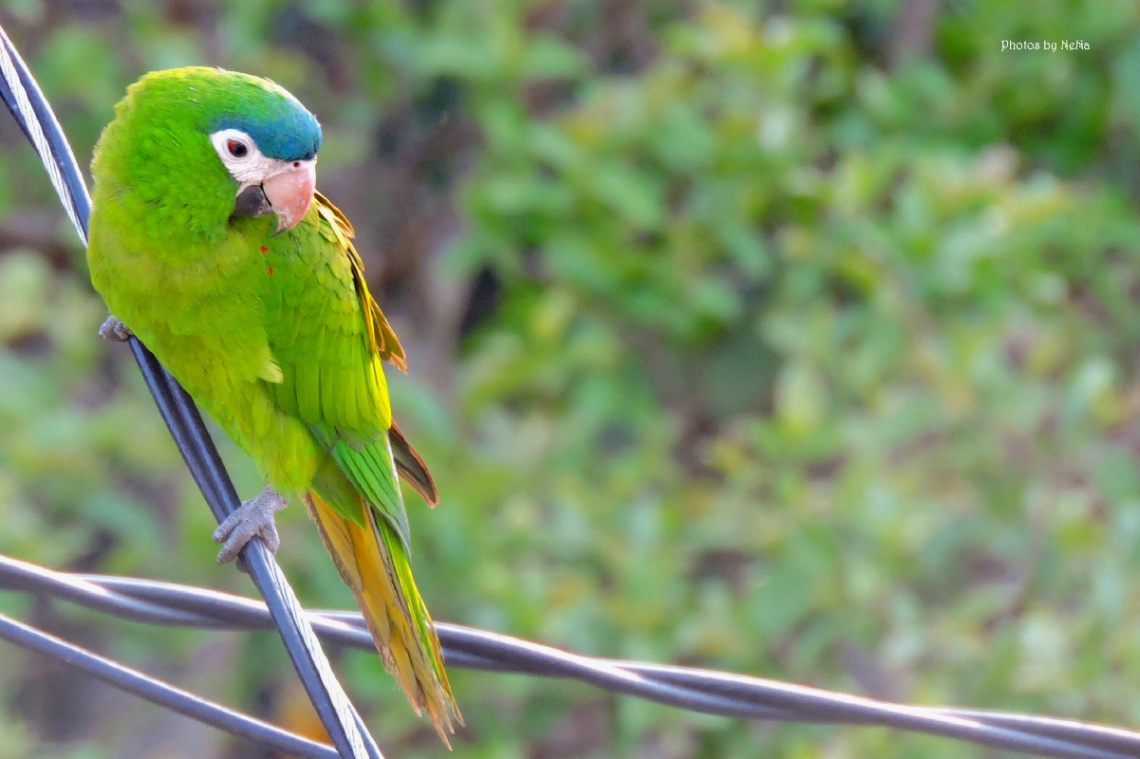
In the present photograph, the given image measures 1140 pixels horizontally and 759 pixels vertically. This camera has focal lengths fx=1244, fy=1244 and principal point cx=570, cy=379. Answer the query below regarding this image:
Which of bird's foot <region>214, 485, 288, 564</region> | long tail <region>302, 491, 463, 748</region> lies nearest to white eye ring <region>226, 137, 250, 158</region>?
bird's foot <region>214, 485, 288, 564</region>

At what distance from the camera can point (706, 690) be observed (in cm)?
139

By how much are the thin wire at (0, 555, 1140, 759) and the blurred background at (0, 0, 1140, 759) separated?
1.09 metres

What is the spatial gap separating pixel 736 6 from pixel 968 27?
0.64 metres

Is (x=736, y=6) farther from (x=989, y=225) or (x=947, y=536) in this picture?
(x=947, y=536)

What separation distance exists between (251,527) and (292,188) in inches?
17.8

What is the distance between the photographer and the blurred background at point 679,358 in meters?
2.63

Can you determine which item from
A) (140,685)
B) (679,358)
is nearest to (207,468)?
(140,685)

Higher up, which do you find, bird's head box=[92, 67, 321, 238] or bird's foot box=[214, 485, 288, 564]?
bird's head box=[92, 67, 321, 238]

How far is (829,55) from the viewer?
10.5ft

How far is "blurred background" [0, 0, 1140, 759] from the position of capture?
2631 mm

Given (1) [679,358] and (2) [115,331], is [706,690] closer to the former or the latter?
(2) [115,331]

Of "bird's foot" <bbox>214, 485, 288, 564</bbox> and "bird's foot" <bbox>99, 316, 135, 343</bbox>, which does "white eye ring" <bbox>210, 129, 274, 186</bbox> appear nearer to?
"bird's foot" <bbox>99, 316, 135, 343</bbox>

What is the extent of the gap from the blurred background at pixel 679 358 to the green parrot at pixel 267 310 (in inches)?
Result: 33.9

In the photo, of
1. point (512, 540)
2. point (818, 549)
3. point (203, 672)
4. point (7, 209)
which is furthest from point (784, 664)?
point (7, 209)
